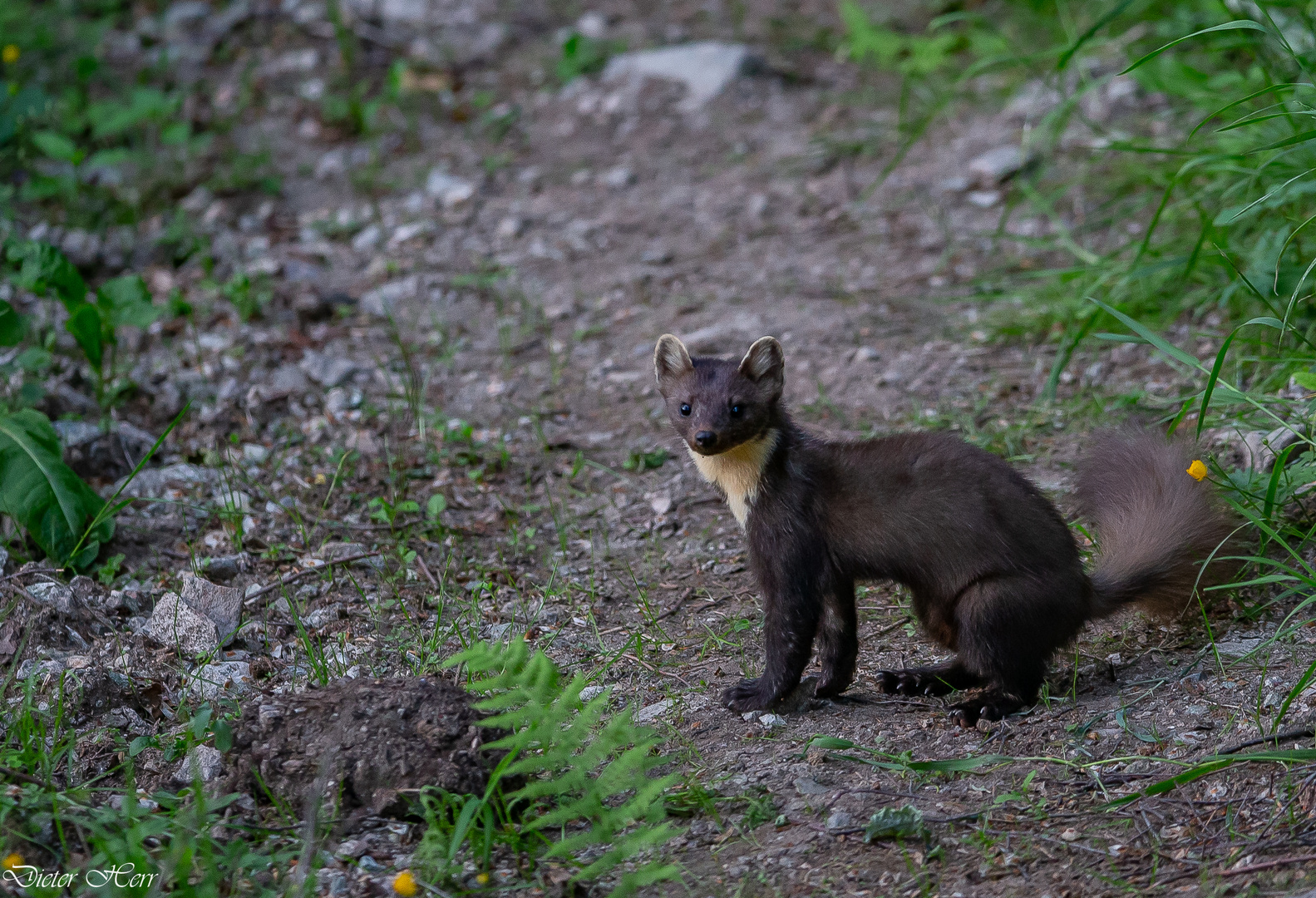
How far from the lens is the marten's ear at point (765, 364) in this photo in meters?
4.61

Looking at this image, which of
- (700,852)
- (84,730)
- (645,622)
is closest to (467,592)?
(645,622)

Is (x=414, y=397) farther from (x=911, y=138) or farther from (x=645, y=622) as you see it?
(x=911, y=138)

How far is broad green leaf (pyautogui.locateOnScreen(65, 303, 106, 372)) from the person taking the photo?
582 cm

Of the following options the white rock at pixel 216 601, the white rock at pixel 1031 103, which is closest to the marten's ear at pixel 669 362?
the white rock at pixel 216 601

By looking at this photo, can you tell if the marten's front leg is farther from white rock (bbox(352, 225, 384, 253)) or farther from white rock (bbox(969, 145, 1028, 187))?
white rock (bbox(352, 225, 384, 253))

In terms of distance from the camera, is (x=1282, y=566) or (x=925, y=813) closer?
(x=925, y=813)

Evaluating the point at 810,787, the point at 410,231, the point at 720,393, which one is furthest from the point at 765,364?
the point at 410,231

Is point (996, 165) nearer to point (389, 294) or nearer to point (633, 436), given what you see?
point (633, 436)

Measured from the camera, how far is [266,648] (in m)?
4.57

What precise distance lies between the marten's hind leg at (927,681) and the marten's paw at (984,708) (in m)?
0.22

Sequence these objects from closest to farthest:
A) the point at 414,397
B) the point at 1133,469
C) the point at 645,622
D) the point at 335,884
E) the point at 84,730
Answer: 1. the point at 335,884
2. the point at 84,730
3. the point at 1133,469
4. the point at 645,622
5. the point at 414,397

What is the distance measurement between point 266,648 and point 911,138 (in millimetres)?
4961

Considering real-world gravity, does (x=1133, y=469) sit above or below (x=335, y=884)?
above

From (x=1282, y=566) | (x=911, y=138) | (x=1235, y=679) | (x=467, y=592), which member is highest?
(x=911, y=138)
